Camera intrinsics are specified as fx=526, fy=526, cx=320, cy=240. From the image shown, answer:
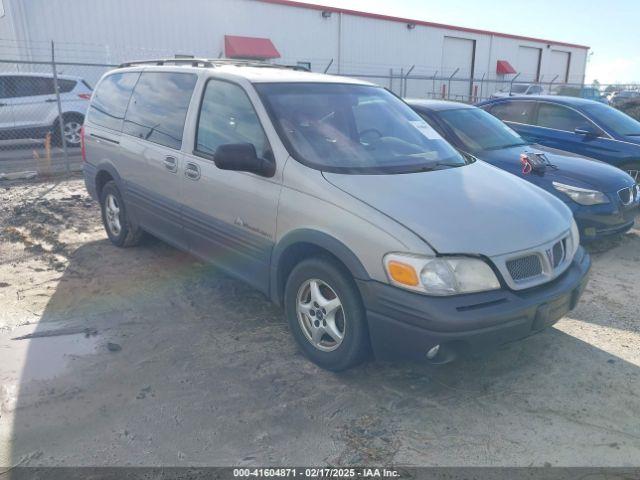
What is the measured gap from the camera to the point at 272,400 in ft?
10.1

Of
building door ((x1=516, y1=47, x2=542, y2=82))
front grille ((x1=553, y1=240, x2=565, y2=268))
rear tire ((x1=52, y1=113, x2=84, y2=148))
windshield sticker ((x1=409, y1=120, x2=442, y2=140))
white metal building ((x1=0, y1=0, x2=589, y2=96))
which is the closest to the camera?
front grille ((x1=553, y1=240, x2=565, y2=268))

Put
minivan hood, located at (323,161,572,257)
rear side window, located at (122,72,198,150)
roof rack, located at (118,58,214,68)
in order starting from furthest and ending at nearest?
roof rack, located at (118,58,214,68) → rear side window, located at (122,72,198,150) → minivan hood, located at (323,161,572,257)

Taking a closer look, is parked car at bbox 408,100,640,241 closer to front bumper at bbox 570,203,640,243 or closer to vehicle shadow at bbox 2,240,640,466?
front bumper at bbox 570,203,640,243

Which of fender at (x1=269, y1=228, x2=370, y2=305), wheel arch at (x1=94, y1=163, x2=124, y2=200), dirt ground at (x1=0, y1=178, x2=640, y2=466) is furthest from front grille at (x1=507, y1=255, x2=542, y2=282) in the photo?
wheel arch at (x1=94, y1=163, x2=124, y2=200)

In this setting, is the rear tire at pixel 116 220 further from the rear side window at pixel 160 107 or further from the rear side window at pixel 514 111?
the rear side window at pixel 514 111

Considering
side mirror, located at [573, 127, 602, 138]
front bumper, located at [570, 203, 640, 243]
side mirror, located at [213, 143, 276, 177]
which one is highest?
side mirror, located at [213, 143, 276, 177]

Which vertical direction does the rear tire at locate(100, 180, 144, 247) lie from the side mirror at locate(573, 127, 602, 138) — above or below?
below

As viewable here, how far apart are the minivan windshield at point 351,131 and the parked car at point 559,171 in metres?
1.94

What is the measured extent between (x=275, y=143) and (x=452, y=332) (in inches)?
65.0

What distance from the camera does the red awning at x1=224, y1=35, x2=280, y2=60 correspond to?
20766 mm

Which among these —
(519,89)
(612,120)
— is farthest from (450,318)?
(519,89)

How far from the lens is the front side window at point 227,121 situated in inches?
142

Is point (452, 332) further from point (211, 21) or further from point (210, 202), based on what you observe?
point (211, 21)

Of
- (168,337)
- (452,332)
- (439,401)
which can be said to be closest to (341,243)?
(452,332)
